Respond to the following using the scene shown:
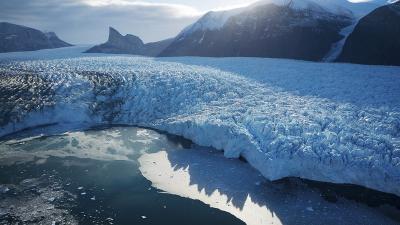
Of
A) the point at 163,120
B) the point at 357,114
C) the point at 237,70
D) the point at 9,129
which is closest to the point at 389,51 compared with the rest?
the point at 237,70

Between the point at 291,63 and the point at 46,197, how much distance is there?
68.1ft

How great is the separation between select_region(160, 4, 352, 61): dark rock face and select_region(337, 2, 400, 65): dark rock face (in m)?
2.67

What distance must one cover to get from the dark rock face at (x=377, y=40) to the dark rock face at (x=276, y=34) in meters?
2.67

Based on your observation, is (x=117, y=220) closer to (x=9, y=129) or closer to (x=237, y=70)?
(x=9, y=129)

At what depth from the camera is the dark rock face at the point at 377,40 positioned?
2592 cm

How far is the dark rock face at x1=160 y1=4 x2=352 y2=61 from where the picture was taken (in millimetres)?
31781

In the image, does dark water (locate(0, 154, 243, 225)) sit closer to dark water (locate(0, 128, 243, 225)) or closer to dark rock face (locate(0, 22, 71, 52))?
dark water (locate(0, 128, 243, 225))

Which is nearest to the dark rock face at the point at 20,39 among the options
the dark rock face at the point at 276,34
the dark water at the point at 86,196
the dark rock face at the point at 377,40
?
the dark rock face at the point at 276,34

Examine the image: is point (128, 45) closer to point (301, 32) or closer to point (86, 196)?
point (301, 32)

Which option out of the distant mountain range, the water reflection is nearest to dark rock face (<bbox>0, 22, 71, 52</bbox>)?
the distant mountain range

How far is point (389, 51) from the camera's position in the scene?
25.9 meters

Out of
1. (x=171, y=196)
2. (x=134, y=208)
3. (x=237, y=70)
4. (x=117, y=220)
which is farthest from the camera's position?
(x=237, y=70)

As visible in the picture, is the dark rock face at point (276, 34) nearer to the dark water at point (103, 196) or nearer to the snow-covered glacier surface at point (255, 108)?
the snow-covered glacier surface at point (255, 108)

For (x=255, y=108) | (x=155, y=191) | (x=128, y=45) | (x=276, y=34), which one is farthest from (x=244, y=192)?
(x=128, y=45)
